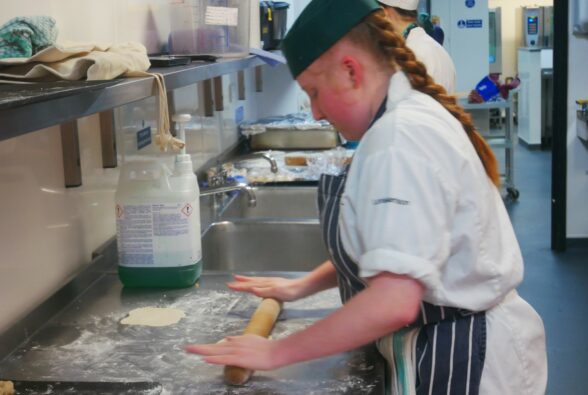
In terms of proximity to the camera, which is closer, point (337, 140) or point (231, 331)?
point (231, 331)

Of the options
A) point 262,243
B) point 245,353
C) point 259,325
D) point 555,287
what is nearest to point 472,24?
point 555,287

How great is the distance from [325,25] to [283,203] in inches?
83.4

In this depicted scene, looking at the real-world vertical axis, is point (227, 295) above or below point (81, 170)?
below

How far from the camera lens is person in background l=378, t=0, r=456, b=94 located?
126 inches

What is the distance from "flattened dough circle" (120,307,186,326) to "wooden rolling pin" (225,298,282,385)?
0.18 m

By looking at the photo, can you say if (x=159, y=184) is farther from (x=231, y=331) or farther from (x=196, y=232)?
(x=231, y=331)

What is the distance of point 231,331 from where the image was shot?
174 cm

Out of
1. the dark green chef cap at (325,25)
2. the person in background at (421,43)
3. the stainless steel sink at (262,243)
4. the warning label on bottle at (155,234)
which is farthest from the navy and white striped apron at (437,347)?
the person in background at (421,43)

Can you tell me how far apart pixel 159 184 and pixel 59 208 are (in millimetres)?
242

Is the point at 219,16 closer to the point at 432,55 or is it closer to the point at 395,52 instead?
the point at 432,55

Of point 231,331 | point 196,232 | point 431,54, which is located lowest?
point 231,331

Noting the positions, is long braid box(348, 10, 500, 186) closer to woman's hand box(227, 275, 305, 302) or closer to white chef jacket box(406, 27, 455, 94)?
woman's hand box(227, 275, 305, 302)

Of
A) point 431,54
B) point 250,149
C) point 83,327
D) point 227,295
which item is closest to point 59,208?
point 83,327

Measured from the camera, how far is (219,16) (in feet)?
8.76
